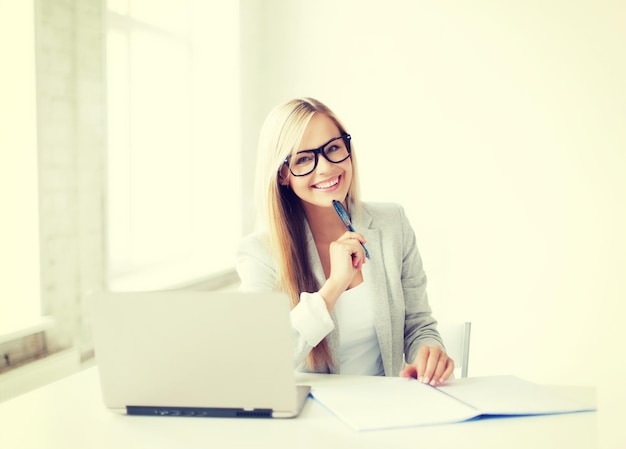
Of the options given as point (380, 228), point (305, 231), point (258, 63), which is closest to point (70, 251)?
point (305, 231)

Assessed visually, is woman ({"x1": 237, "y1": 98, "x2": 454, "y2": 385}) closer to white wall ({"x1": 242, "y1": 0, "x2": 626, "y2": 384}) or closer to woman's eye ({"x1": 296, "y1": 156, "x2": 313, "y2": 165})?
woman's eye ({"x1": 296, "y1": 156, "x2": 313, "y2": 165})

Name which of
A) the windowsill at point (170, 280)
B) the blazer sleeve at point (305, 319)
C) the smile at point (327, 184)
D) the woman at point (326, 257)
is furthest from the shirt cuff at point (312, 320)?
the windowsill at point (170, 280)

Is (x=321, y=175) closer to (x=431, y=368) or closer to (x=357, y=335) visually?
(x=357, y=335)

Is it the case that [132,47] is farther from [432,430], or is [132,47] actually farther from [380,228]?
[432,430]

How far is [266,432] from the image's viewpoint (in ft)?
3.62

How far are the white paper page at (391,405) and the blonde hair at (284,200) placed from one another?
488 millimetres

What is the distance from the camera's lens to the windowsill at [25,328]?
1.81 meters

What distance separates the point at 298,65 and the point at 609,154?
5.22 ft

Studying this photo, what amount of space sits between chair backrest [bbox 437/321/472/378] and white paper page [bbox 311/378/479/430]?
1.53 feet

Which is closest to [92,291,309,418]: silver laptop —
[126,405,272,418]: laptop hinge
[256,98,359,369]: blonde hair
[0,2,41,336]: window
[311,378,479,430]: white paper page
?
[126,405,272,418]: laptop hinge

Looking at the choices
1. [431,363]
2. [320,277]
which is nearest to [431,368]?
[431,363]

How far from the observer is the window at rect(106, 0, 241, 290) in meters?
2.73

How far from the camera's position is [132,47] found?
2799 millimetres

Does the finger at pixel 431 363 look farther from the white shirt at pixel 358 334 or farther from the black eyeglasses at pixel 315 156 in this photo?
the black eyeglasses at pixel 315 156
